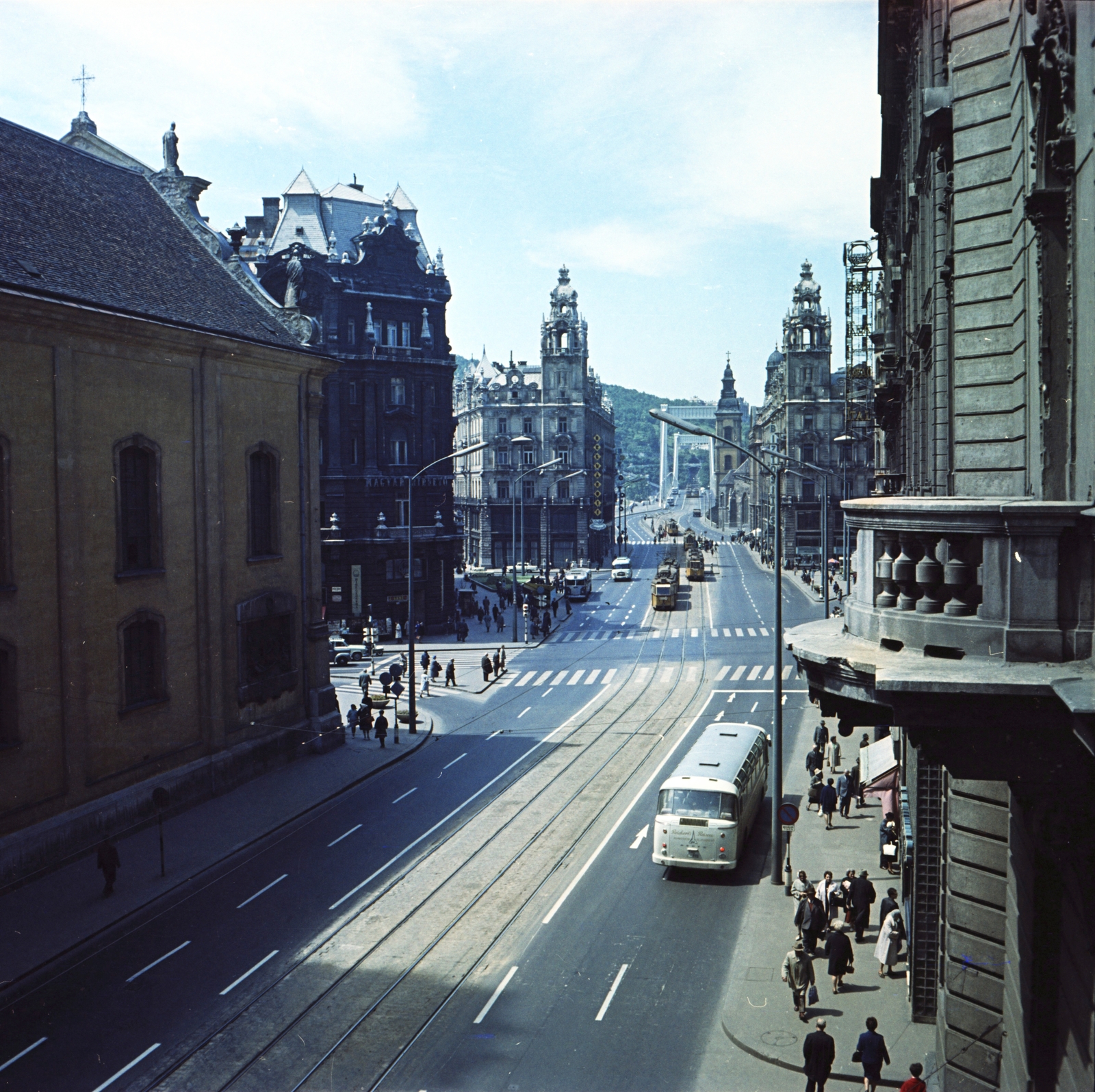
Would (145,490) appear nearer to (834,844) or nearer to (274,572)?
(274,572)

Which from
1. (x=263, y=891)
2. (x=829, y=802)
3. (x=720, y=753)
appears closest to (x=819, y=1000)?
(x=720, y=753)

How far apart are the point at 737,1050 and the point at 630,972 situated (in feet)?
9.89

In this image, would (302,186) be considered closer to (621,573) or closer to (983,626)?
(621,573)

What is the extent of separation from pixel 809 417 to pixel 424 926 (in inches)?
4358

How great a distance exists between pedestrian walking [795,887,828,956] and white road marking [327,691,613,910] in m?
9.15

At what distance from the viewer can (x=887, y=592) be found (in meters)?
8.67

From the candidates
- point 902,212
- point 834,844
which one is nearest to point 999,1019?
point 834,844

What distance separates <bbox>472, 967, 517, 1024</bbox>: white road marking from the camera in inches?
659

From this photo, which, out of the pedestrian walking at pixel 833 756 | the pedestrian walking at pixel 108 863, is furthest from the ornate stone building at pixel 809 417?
the pedestrian walking at pixel 108 863

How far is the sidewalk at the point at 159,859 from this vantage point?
20.6 m

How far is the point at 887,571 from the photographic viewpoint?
28.3 feet

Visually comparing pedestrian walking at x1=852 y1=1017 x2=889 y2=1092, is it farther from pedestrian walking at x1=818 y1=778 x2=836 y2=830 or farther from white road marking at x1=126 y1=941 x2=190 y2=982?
pedestrian walking at x1=818 y1=778 x2=836 y2=830

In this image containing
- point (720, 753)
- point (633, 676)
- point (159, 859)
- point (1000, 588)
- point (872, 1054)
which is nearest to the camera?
point (1000, 588)

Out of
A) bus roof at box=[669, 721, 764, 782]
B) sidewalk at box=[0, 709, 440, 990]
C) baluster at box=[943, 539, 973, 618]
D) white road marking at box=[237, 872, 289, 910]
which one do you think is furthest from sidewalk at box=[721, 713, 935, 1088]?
sidewalk at box=[0, 709, 440, 990]
